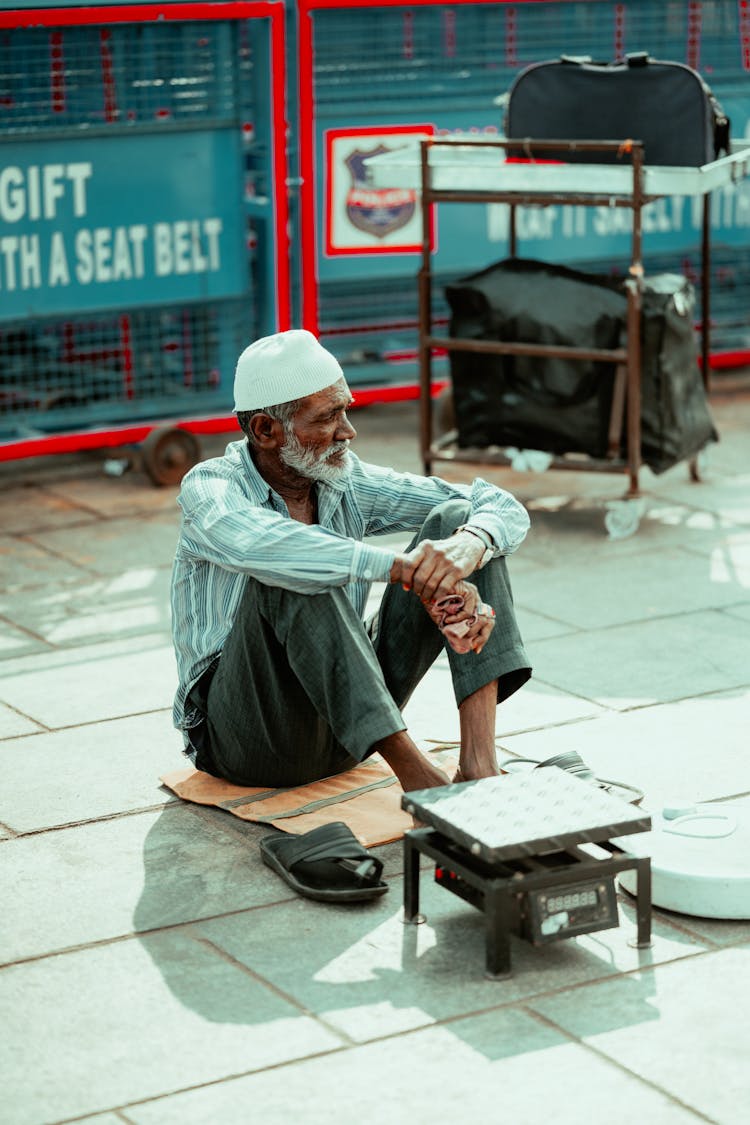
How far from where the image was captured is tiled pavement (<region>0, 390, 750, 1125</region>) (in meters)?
2.97

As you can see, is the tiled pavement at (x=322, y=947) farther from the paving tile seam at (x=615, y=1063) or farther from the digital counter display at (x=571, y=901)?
the digital counter display at (x=571, y=901)

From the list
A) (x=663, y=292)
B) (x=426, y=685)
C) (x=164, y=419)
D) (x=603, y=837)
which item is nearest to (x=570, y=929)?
(x=603, y=837)

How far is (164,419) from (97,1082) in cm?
494

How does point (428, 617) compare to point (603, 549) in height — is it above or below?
above

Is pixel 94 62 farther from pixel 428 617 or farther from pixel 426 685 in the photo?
pixel 428 617

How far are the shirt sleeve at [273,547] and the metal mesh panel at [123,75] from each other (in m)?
3.65

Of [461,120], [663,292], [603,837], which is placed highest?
[461,120]

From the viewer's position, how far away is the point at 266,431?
3.96 metres

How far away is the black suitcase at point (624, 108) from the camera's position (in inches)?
257

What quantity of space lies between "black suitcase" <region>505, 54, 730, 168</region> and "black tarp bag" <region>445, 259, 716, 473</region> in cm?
52

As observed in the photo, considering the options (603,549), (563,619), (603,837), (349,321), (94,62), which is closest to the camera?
(603,837)

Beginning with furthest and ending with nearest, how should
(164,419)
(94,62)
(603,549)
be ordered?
1. (164,419)
2. (94,62)
3. (603,549)

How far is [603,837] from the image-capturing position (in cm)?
333

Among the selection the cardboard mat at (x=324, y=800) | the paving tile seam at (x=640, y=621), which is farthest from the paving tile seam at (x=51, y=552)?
the cardboard mat at (x=324, y=800)
